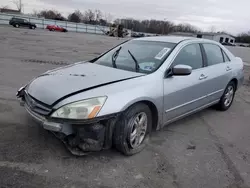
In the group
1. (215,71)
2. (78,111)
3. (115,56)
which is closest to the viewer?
(78,111)

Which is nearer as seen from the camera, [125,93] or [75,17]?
[125,93]

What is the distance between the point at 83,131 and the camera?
2809mm

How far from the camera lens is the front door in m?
3.62

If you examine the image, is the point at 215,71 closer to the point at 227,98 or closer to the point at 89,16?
the point at 227,98

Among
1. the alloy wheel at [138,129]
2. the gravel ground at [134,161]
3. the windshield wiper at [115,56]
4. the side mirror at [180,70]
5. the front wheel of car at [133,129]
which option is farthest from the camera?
the windshield wiper at [115,56]

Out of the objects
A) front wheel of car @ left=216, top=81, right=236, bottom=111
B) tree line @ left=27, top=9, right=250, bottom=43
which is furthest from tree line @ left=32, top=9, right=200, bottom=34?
front wheel of car @ left=216, top=81, right=236, bottom=111

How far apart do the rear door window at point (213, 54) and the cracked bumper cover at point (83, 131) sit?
263 cm

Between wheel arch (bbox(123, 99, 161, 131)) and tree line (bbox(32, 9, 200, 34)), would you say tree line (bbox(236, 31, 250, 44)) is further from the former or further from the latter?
wheel arch (bbox(123, 99, 161, 131))

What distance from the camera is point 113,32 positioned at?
54062 mm

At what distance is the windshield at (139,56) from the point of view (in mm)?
3688

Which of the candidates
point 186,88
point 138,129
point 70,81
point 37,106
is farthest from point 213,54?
point 37,106

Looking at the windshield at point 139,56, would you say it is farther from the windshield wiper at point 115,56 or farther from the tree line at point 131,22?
the tree line at point 131,22

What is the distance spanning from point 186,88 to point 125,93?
130 centimetres

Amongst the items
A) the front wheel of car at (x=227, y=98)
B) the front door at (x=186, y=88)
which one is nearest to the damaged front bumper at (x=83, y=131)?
the front door at (x=186, y=88)
